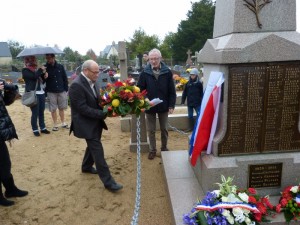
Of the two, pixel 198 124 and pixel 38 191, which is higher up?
pixel 198 124

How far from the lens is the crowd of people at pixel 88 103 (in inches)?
141

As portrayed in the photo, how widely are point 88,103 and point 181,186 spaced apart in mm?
1761

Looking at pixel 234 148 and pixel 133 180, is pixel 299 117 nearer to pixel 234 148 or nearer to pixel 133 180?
pixel 234 148

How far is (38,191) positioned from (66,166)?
0.93 meters

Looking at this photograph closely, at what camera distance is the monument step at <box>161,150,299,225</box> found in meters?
2.94

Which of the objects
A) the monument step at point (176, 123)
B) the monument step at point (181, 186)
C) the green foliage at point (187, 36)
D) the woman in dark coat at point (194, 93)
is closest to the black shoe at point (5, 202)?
the monument step at point (181, 186)

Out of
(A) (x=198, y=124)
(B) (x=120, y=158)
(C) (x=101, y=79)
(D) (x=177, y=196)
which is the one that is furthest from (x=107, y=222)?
(C) (x=101, y=79)

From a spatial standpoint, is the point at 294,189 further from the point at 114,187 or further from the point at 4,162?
the point at 4,162

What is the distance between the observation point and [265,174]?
10.4 ft

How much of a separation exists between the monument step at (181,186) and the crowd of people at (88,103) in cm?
71

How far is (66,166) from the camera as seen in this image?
16.2 feet

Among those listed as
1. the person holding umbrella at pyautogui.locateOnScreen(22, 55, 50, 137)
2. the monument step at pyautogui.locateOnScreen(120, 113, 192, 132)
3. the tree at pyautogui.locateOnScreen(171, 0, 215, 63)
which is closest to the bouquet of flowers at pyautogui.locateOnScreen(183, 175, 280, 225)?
the monument step at pyautogui.locateOnScreen(120, 113, 192, 132)

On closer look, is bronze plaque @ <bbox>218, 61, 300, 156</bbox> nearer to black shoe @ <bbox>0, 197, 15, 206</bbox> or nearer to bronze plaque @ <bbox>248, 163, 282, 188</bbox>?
bronze plaque @ <bbox>248, 163, 282, 188</bbox>

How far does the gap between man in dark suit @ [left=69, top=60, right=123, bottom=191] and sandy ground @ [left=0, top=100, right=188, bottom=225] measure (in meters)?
0.38
